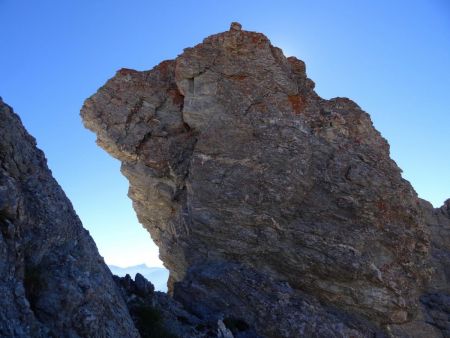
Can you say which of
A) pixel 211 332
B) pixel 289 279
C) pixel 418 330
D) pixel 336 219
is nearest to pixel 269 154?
pixel 336 219

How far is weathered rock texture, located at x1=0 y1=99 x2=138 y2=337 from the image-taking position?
13.1 metres

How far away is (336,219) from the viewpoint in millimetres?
25266

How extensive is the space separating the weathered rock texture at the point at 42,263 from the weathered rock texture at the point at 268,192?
8.65 metres

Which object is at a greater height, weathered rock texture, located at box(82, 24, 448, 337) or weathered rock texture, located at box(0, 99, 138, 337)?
weathered rock texture, located at box(82, 24, 448, 337)

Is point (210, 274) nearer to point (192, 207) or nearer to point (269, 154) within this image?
point (192, 207)

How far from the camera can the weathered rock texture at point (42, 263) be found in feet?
42.8

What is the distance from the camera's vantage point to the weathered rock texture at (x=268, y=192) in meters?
24.0

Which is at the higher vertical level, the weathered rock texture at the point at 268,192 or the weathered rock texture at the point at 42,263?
the weathered rock texture at the point at 268,192

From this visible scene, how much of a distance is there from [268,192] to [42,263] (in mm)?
14006

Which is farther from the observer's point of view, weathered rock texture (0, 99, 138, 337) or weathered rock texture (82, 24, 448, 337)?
weathered rock texture (82, 24, 448, 337)

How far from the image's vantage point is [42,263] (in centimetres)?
1504

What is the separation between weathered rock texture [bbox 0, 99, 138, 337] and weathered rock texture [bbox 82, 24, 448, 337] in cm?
865

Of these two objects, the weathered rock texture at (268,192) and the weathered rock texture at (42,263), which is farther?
the weathered rock texture at (268,192)

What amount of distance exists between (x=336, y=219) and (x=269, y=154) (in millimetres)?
5664
